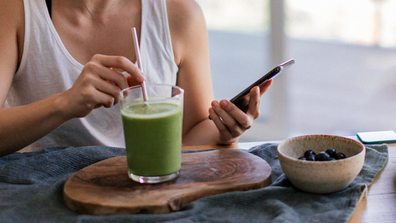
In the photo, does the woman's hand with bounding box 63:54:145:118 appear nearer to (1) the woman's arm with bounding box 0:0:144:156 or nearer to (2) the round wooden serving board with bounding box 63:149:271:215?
(1) the woman's arm with bounding box 0:0:144:156

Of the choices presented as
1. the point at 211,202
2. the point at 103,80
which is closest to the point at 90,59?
the point at 103,80

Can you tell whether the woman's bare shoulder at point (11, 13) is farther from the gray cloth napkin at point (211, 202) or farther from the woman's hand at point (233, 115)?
the woman's hand at point (233, 115)

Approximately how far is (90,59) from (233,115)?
1.61ft

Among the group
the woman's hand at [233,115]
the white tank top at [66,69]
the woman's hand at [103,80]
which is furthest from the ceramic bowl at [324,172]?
the white tank top at [66,69]

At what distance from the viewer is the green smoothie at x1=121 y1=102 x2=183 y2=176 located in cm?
89

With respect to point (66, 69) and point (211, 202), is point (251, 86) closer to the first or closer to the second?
point (211, 202)

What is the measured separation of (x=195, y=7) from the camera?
1.50 m

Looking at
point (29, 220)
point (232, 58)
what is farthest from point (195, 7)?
point (232, 58)

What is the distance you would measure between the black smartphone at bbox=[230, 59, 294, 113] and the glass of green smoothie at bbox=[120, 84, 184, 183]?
10.3 inches

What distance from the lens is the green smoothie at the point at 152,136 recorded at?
89 cm

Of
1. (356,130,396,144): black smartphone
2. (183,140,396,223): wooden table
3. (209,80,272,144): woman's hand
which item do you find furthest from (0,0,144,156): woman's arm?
(356,130,396,144): black smartphone

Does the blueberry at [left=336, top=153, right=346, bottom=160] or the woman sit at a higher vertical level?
the woman

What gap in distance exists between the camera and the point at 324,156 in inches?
34.8

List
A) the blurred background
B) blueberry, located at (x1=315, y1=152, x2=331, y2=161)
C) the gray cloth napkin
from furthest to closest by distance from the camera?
the blurred background → blueberry, located at (x1=315, y1=152, x2=331, y2=161) → the gray cloth napkin
